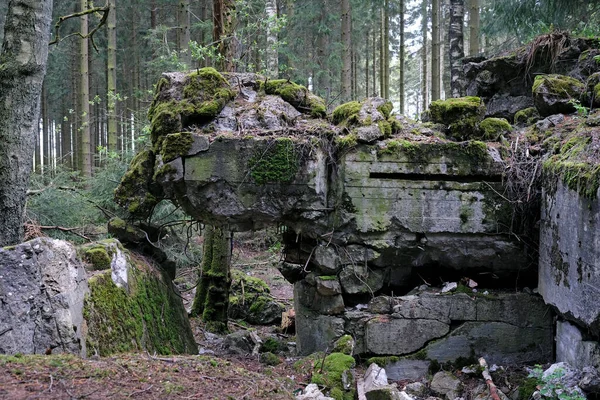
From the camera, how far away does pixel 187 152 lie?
5.69m

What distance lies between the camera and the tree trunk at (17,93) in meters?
4.86

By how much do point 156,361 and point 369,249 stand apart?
Result: 3.04 meters

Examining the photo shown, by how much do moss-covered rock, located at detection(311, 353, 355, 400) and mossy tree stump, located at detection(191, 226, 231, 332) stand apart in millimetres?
4080

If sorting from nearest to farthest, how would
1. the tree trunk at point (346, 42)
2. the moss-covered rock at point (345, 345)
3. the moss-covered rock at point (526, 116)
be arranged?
the moss-covered rock at point (345, 345) → the moss-covered rock at point (526, 116) → the tree trunk at point (346, 42)

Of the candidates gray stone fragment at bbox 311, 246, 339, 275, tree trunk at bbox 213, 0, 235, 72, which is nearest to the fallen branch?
gray stone fragment at bbox 311, 246, 339, 275

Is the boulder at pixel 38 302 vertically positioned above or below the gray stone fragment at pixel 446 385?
above

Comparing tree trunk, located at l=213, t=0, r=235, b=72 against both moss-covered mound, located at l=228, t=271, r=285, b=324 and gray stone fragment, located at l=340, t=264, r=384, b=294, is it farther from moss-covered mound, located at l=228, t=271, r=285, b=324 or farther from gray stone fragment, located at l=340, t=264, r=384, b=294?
gray stone fragment, located at l=340, t=264, r=384, b=294

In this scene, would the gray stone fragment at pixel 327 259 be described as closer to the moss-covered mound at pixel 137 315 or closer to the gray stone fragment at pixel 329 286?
the gray stone fragment at pixel 329 286

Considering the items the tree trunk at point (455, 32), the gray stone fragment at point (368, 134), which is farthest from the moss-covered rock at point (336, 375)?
the tree trunk at point (455, 32)

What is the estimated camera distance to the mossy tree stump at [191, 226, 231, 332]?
899 cm

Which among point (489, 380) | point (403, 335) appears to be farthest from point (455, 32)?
point (489, 380)

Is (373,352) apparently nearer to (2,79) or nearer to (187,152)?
(187,152)

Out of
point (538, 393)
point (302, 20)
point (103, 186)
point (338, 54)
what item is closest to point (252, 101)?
point (538, 393)

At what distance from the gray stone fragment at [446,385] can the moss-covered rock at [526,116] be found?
378cm
